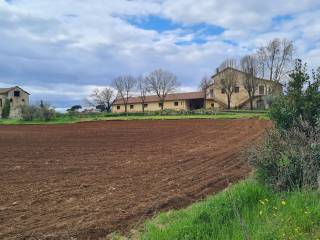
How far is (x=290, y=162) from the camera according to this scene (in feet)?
21.6

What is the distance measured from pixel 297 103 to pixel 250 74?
70.5 m

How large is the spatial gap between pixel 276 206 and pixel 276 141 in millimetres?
1844

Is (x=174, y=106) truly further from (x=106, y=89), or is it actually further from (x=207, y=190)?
(x=207, y=190)

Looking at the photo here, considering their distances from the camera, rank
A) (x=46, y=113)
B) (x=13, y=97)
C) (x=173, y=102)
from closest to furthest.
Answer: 1. (x=46, y=113)
2. (x=173, y=102)
3. (x=13, y=97)

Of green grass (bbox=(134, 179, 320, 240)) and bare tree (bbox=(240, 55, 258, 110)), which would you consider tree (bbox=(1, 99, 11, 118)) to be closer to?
bare tree (bbox=(240, 55, 258, 110))

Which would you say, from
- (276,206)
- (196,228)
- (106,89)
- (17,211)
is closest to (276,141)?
(276,206)

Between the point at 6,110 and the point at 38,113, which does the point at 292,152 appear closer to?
the point at 38,113

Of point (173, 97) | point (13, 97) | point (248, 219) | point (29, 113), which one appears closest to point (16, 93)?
point (13, 97)

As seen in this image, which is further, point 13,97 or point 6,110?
point 13,97

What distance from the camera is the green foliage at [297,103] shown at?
8547 mm

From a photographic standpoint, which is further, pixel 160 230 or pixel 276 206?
pixel 276 206

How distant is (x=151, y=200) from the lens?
7629 mm

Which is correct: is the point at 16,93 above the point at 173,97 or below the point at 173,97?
above

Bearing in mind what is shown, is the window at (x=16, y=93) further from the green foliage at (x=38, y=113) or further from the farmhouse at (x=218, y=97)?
the farmhouse at (x=218, y=97)
